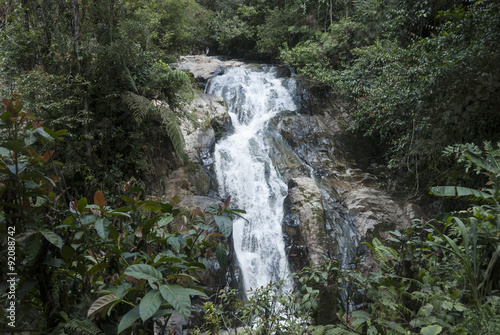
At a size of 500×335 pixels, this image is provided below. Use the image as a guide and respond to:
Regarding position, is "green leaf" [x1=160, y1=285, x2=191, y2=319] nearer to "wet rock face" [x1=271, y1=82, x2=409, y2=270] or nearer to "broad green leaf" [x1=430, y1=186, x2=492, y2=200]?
"broad green leaf" [x1=430, y1=186, x2=492, y2=200]

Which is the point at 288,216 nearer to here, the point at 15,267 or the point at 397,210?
the point at 397,210

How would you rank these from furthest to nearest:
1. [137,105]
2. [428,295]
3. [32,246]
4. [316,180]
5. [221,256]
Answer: [316,180] → [137,105] → [428,295] → [221,256] → [32,246]

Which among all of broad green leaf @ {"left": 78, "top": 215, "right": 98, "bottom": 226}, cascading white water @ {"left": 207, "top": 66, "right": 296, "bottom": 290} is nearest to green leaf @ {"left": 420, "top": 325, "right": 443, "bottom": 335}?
broad green leaf @ {"left": 78, "top": 215, "right": 98, "bottom": 226}

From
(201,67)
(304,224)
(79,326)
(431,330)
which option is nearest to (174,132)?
(304,224)

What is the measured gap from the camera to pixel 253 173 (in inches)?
324

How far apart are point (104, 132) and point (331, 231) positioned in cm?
544

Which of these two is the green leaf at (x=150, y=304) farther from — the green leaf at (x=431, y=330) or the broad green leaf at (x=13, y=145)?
the green leaf at (x=431, y=330)

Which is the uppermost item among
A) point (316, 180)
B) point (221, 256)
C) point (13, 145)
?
point (13, 145)

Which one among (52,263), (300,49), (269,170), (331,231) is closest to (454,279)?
(52,263)

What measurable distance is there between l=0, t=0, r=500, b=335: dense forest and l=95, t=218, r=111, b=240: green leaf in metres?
Result: 0.01

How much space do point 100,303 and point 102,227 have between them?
13.3 inches

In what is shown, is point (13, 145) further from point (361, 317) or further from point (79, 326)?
point (361, 317)

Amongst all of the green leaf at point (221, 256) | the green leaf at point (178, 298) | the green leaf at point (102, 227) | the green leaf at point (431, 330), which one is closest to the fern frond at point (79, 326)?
the green leaf at point (102, 227)

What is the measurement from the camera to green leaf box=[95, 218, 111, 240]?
4.31 feet
